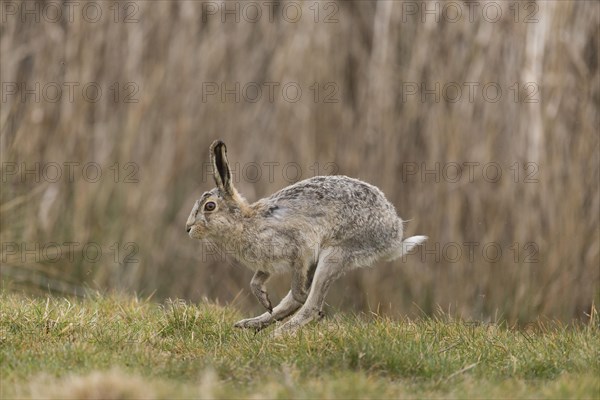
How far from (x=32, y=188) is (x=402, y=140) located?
3836 millimetres

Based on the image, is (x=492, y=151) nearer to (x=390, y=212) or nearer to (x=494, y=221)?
(x=494, y=221)

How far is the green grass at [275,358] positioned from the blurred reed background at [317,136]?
11.1 feet

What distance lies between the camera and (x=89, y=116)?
40.3 feet

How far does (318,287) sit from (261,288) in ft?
1.39

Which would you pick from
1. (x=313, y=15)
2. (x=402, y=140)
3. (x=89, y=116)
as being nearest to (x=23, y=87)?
(x=89, y=116)

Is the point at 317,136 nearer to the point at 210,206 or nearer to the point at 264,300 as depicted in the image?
the point at 210,206

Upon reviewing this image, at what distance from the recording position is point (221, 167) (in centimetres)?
766

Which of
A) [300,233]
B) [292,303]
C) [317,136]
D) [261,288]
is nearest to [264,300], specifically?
[261,288]

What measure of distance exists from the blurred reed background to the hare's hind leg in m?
3.31

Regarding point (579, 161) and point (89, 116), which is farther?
point (89, 116)

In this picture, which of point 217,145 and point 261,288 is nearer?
point 217,145

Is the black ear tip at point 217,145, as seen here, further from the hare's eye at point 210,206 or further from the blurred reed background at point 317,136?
the blurred reed background at point 317,136

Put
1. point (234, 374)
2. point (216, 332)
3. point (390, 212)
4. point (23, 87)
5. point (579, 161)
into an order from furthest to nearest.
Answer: point (23, 87) < point (579, 161) < point (390, 212) < point (216, 332) < point (234, 374)

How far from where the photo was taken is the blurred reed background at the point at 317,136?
1124cm
